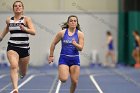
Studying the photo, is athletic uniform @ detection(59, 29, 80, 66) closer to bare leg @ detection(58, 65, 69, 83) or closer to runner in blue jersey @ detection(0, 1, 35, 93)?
bare leg @ detection(58, 65, 69, 83)

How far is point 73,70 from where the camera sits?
1037cm

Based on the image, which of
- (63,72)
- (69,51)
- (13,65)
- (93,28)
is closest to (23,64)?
(13,65)

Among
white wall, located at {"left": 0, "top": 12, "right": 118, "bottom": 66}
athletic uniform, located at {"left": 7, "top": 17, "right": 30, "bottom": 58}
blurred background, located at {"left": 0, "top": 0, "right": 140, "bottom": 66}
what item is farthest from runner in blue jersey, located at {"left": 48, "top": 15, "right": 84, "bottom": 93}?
white wall, located at {"left": 0, "top": 12, "right": 118, "bottom": 66}

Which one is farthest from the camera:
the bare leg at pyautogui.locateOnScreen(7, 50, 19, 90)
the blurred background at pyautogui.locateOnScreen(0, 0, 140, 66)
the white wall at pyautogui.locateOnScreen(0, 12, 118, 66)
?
the white wall at pyautogui.locateOnScreen(0, 12, 118, 66)

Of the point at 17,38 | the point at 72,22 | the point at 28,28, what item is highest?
the point at 72,22

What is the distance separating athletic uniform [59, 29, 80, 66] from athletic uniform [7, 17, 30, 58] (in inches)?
34.4

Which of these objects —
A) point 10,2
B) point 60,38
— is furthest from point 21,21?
point 10,2

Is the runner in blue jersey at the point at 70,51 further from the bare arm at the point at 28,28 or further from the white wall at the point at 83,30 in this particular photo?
the white wall at the point at 83,30

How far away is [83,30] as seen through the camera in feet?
90.0

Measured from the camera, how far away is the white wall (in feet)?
90.1

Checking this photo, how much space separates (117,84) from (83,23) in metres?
12.3

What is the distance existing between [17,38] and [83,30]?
1720 centimetres

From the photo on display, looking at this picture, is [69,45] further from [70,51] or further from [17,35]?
[17,35]

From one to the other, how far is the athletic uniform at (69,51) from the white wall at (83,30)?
1688 cm
